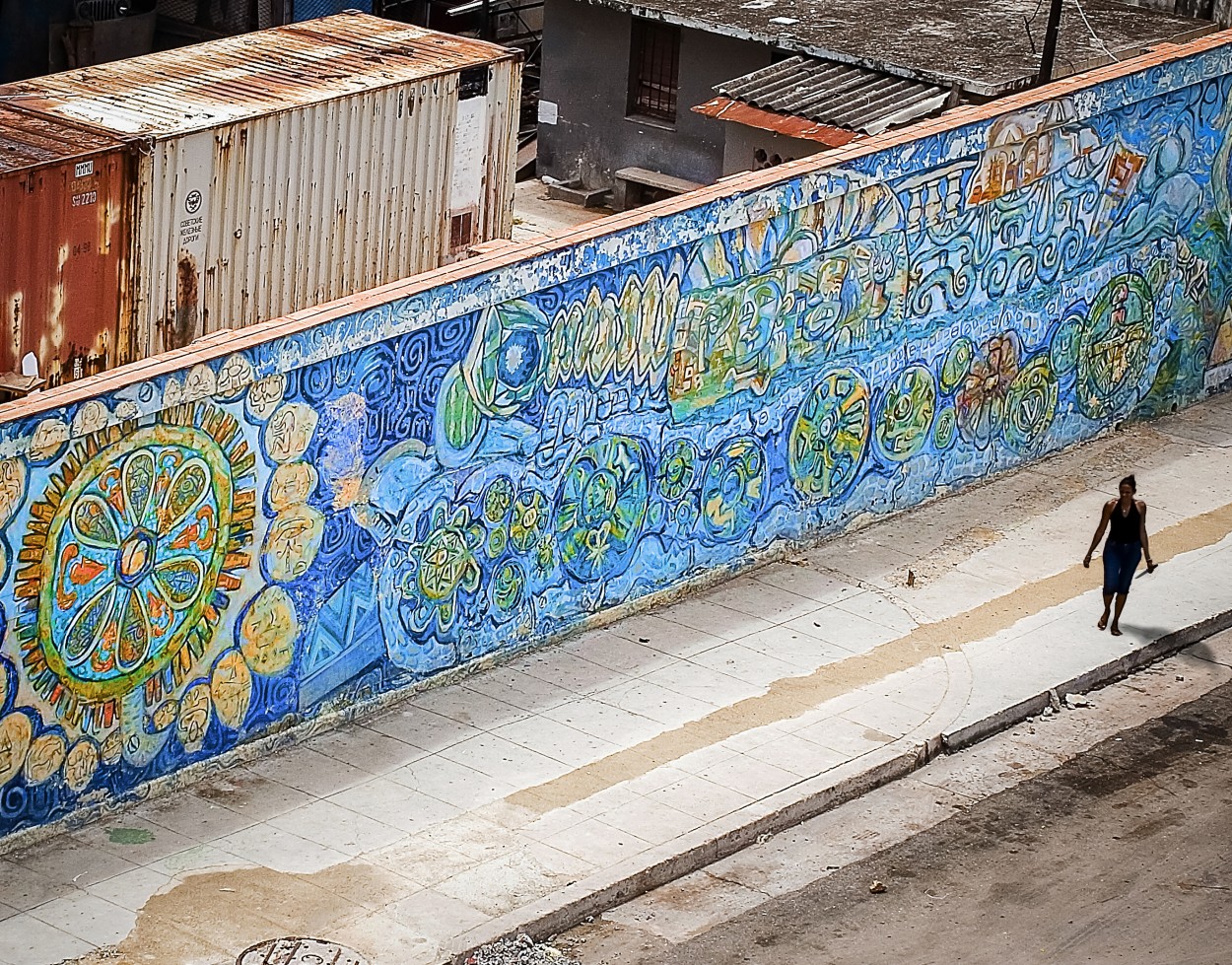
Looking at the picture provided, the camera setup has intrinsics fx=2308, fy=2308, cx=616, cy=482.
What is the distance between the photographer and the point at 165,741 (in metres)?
13.3

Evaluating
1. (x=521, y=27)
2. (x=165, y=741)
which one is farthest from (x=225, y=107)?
(x=521, y=27)

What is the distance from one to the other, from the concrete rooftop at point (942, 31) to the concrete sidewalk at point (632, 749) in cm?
627

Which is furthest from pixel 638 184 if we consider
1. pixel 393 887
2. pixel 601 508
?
pixel 393 887

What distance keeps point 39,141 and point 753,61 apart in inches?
382

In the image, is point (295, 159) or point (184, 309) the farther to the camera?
point (295, 159)

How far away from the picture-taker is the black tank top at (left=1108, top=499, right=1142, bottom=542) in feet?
52.7

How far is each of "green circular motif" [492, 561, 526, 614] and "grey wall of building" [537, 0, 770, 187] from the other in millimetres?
11282

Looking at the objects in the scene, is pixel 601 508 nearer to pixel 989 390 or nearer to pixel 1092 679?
pixel 1092 679

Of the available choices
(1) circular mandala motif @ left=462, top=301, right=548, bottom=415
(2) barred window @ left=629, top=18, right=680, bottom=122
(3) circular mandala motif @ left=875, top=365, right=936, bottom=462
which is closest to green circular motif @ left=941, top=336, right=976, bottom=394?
(3) circular mandala motif @ left=875, top=365, right=936, bottom=462

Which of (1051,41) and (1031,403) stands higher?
(1051,41)

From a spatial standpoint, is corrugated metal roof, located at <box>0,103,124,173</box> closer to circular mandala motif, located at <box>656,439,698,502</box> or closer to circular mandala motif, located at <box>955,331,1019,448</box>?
circular mandala motif, located at <box>656,439,698,502</box>

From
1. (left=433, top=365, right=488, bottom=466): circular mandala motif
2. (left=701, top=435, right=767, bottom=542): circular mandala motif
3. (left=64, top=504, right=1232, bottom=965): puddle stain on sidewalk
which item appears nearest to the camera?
(left=64, top=504, right=1232, bottom=965): puddle stain on sidewalk

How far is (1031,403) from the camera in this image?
19094 mm

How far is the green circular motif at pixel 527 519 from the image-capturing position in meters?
15.2
